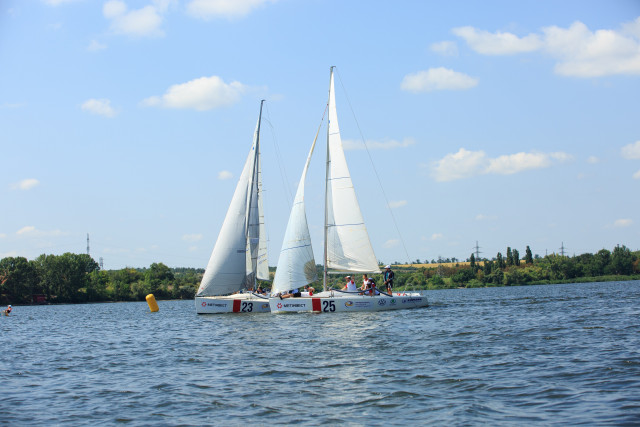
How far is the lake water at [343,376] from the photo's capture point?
13516 mm

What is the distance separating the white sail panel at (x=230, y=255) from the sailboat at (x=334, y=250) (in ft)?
16.3

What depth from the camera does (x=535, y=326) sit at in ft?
94.1

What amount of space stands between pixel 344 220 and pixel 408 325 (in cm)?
1118

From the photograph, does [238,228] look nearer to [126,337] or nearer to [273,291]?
[273,291]

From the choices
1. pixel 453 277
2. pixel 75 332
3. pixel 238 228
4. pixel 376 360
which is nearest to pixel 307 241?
pixel 238 228

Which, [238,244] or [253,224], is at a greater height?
[253,224]

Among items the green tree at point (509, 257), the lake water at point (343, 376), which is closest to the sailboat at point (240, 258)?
the lake water at point (343, 376)

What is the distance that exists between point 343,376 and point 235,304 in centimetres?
2374

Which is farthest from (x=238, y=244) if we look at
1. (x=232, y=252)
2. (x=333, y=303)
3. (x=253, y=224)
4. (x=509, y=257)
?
(x=509, y=257)

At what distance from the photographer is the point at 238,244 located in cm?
4306

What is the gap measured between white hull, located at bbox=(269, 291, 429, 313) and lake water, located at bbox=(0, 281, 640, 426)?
618 centimetres

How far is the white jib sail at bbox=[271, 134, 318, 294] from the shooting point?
1511 inches

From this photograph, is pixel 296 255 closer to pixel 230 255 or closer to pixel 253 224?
pixel 230 255

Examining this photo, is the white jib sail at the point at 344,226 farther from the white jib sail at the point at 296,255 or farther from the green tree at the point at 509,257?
the green tree at the point at 509,257
